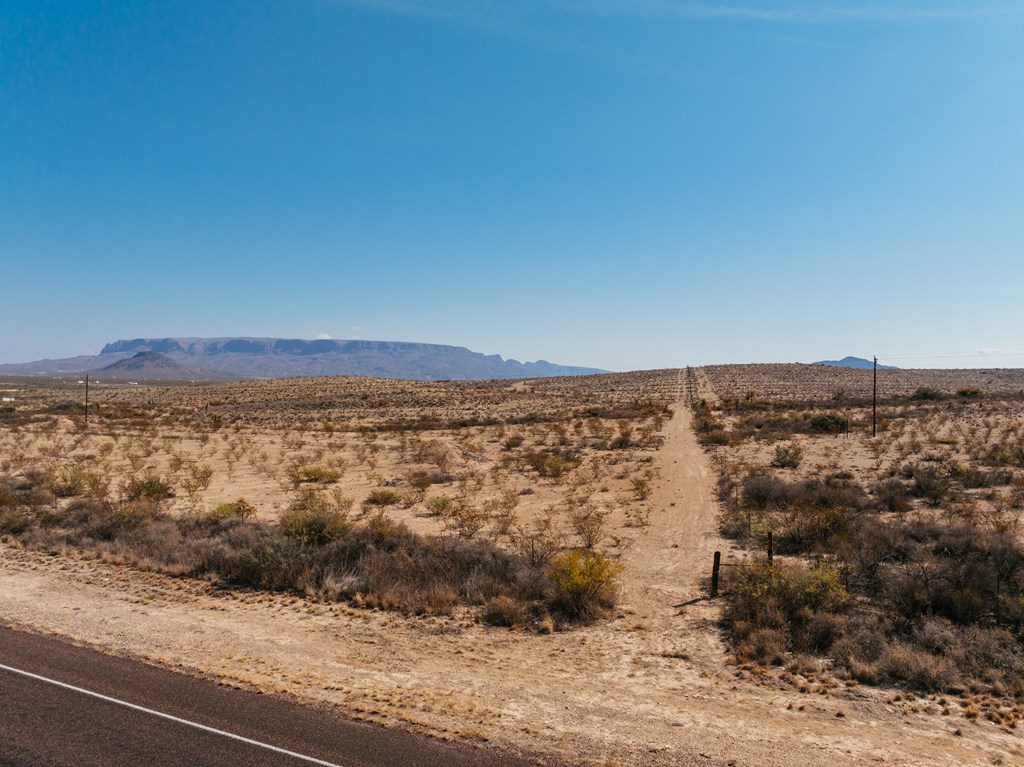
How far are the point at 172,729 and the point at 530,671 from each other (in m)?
5.24

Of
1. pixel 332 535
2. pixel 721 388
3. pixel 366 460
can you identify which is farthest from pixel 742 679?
pixel 721 388

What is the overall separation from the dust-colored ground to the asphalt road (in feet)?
1.47

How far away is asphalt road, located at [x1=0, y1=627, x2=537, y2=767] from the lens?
676 cm

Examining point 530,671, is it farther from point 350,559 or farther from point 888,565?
point 888,565

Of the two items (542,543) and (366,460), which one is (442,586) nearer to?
(542,543)

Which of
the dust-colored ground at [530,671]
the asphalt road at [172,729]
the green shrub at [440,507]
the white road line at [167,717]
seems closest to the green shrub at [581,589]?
the dust-colored ground at [530,671]

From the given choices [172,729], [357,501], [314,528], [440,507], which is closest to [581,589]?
[172,729]

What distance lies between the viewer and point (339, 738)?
7.22 metres

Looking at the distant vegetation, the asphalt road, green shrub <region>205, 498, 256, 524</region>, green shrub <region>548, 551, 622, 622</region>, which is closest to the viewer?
the asphalt road

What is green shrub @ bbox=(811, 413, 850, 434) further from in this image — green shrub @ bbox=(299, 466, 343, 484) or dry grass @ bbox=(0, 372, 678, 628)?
green shrub @ bbox=(299, 466, 343, 484)

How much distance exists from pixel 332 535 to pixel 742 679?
1075 cm

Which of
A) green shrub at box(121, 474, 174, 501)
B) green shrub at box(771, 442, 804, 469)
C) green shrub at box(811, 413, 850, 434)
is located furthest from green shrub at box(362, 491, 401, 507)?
green shrub at box(811, 413, 850, 434)

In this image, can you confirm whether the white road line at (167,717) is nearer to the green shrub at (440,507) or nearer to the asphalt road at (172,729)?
the asphalt road at (172,729)

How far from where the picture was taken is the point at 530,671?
9438 millimetres
